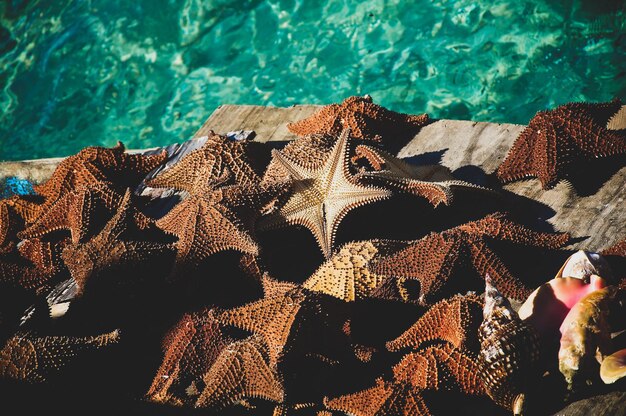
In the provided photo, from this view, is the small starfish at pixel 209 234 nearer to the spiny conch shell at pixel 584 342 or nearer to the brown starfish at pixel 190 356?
the brown starfish at pixel 190 356

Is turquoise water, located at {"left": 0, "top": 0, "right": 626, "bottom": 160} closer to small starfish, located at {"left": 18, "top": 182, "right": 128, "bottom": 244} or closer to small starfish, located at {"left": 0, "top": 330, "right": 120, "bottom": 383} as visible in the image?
small starfish, located at {"left": 18, "top": 182, "right": 128, "bottom": 244}

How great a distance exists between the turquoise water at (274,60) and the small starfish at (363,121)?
3.03 meters

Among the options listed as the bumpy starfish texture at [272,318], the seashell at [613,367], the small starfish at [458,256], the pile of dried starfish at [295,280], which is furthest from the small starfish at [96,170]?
the seashell at [613,367]

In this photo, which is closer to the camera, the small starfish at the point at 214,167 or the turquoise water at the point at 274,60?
the small starfish at the point at 214,167

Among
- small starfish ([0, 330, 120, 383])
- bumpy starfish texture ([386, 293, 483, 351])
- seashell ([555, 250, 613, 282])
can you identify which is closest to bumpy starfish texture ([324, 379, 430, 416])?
bumpy starfish texture ([386, 293, 483, 351])

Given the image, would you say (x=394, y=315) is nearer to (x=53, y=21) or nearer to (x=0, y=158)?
(x=0, y=158)

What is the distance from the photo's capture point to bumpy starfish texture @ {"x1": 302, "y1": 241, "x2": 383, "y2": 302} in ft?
11.3

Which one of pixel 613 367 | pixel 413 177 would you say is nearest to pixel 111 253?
pixel 413 177

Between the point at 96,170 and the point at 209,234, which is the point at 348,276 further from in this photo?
the point at 96,170

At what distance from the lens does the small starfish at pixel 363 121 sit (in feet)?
15.4

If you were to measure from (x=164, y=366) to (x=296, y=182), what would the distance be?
4.53 ft

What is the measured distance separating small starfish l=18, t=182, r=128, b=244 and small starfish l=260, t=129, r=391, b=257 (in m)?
1.40

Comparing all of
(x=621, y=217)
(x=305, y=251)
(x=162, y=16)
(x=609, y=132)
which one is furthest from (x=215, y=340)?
(x=162, y=16)

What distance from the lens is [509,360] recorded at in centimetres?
268
